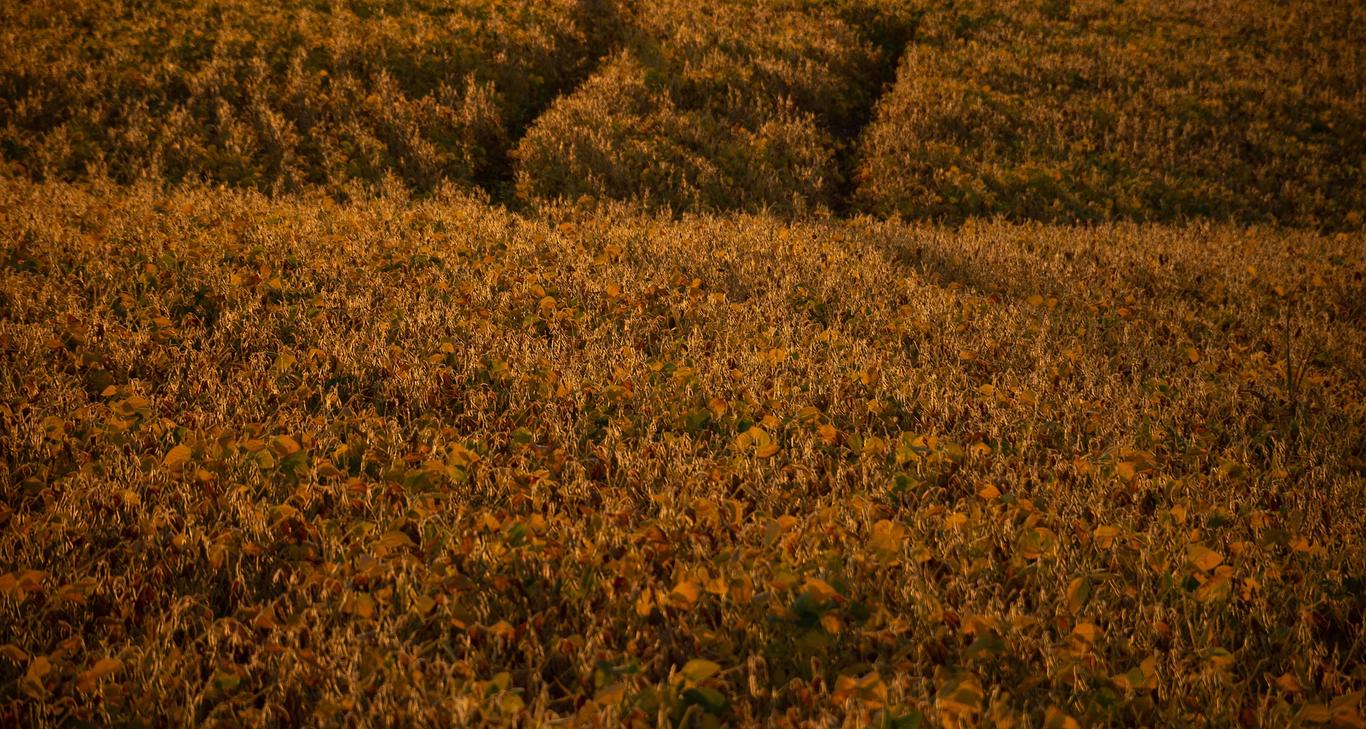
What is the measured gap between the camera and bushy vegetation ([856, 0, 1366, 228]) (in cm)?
1093

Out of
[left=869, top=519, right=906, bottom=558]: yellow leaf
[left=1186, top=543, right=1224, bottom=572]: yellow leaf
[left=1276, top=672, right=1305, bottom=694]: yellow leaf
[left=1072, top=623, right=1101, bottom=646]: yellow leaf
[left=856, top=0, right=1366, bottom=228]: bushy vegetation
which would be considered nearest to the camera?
[left=1276, top=672, right=1305, bottom=694]: yellow leaf

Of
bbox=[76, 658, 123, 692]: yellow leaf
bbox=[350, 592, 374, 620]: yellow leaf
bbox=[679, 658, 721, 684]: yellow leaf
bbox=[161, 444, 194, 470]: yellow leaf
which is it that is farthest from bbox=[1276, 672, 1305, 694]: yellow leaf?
bbox=[161, 444, 194, 470]: yellow leaf

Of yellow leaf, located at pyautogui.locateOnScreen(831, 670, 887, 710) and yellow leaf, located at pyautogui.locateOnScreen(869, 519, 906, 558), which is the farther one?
yellow leaf, located at pyautogui.locateOnScreen(869, 519, 906, 558)

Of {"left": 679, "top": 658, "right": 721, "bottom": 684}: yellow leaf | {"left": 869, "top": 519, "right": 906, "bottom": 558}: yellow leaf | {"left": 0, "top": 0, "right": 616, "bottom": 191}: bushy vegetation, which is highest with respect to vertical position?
{"left": 679, "top": 658, "right": 721, "bottom": 684}: yellow leaf

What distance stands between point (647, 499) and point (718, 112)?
10336mm

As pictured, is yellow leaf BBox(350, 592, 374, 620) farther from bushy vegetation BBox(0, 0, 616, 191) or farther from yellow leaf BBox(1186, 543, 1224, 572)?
bushy vegetation BBox(0, 0, 616, 191)

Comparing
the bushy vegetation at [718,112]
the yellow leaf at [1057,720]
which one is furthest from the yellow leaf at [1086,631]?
the bushy vegetation at [718,112]

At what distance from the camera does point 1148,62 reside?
1504 centimetres

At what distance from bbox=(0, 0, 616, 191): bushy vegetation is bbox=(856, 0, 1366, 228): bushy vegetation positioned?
6216mm

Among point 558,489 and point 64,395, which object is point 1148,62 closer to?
point 558,489

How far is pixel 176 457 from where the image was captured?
3100 mm

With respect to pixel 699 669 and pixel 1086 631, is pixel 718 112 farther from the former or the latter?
pixel 699 669

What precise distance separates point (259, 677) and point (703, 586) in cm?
139

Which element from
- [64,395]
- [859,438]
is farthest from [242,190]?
[859,438]
